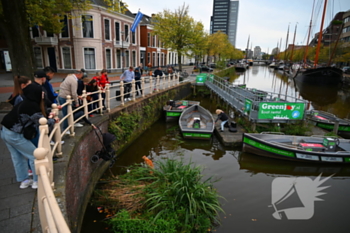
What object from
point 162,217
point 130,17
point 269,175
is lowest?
point 269,175

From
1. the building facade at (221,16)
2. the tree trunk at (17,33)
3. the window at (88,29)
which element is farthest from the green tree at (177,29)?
the building facade at (221,16)

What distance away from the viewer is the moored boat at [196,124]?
1086 centimetres

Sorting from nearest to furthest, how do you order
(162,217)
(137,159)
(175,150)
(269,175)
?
(162,217), (269,175), (137,159), (175,150)

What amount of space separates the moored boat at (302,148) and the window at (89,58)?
22.5 metres

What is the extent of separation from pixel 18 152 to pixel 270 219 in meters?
5.85

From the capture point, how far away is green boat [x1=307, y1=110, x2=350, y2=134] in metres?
12.2

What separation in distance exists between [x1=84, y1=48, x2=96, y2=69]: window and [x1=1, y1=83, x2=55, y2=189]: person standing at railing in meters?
24.7

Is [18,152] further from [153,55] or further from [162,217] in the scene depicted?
[153,55]

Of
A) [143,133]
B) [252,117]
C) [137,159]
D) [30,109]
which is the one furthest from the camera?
[143,133]

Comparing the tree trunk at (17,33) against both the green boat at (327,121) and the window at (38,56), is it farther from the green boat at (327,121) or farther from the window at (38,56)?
the window at (38,56)

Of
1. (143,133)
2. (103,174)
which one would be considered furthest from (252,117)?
(103,174)

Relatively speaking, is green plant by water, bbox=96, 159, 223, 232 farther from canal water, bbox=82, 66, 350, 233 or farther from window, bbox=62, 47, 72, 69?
window, bbox=62, 47, 72, 69

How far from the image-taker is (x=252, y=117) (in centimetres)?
1086
